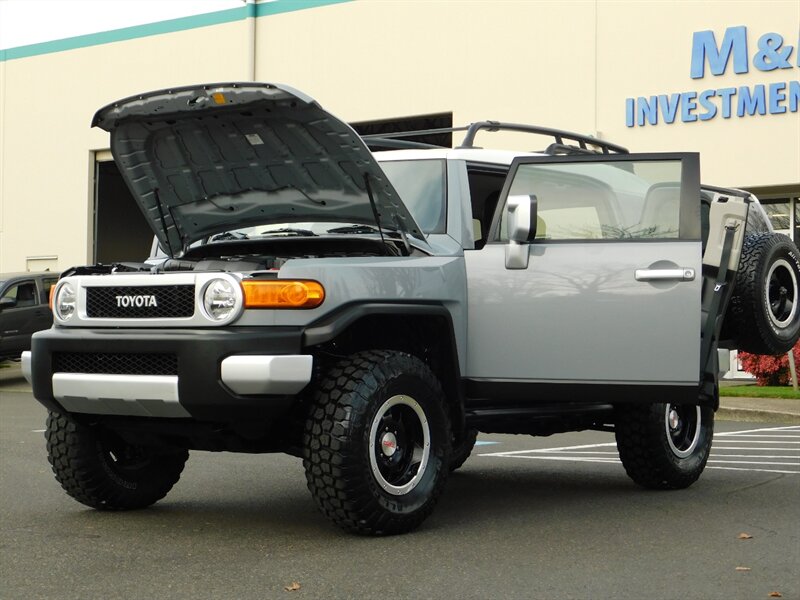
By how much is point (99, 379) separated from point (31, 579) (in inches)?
45.9

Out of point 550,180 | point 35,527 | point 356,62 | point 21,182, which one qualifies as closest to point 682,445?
point 550,180

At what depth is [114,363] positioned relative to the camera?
6.37 m

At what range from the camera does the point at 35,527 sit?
6812mm

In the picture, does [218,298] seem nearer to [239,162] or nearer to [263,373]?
[263,373]

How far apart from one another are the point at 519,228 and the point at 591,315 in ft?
2.18

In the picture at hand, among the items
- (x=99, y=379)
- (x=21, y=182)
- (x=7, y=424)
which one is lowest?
(x=7, y=424)

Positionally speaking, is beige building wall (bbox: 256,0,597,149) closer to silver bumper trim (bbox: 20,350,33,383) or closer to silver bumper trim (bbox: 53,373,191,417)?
silver bumper trim (bbox: 20,350,33,383)

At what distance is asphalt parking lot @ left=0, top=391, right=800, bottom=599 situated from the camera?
207 inches

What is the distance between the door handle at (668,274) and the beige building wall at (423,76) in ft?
46.1

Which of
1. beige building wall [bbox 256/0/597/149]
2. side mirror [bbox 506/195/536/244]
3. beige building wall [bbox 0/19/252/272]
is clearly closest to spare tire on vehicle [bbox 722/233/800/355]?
side mirror [bbox 506/195/536/244]

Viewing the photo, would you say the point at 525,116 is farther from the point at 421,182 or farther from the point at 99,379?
the point at 99,379

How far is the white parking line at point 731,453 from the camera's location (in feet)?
32.8

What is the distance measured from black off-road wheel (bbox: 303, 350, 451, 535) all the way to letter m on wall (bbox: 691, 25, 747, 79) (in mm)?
15305

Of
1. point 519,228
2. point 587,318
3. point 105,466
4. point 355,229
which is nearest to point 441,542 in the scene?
point 587,318
